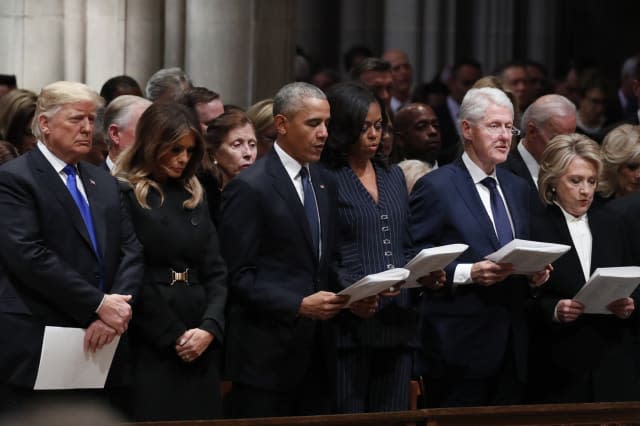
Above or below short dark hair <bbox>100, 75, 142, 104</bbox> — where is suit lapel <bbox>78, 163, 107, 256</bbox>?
below

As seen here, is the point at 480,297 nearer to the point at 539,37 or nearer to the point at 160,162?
the point at 160,162

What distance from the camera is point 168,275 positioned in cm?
595

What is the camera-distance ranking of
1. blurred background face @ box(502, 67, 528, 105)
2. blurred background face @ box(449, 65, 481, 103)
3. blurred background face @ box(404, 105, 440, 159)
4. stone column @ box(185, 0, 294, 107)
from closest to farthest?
blurred background face @ box(404, 105, 440, 159), stone column @ box(185, 0, 294, 107), blurred background face @ box(502, 67, 528, 105), blurred background face @ box(449, 65, 481, 103)

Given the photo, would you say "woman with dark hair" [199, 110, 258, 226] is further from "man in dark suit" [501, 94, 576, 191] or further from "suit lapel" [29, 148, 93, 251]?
"man in dark suit" [501, 94, 576, 191]

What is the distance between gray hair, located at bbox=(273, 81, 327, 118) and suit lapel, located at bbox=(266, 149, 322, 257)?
0.24 m

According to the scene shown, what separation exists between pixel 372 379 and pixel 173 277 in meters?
1.06

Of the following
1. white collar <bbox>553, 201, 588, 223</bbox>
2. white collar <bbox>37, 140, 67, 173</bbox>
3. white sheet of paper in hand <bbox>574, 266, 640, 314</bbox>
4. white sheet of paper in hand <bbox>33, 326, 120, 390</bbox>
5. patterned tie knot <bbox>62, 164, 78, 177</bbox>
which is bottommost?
white sheet of paper in hand <bbox>33, 326, 120, 390</bbox>

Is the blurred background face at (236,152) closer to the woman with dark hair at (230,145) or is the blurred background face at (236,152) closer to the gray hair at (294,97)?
the woman with dark hair at (230,145)

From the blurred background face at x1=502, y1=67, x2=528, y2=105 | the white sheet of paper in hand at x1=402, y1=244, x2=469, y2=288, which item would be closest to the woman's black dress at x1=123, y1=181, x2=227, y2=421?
the white sheet of paper in hand at x1=402, y1=244, x2=469, y2=288

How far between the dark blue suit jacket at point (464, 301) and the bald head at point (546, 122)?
1251mm

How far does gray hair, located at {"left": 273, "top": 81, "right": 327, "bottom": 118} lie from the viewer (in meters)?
6.27

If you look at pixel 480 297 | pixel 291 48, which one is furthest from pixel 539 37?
pixel 480 297

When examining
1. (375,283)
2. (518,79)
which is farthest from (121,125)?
(518,79)

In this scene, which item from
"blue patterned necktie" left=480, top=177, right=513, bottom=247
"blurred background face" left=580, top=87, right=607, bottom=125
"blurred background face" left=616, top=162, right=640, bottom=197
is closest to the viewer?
"blue patterned necktie" left=480, top=177, right=513, bottom=247
